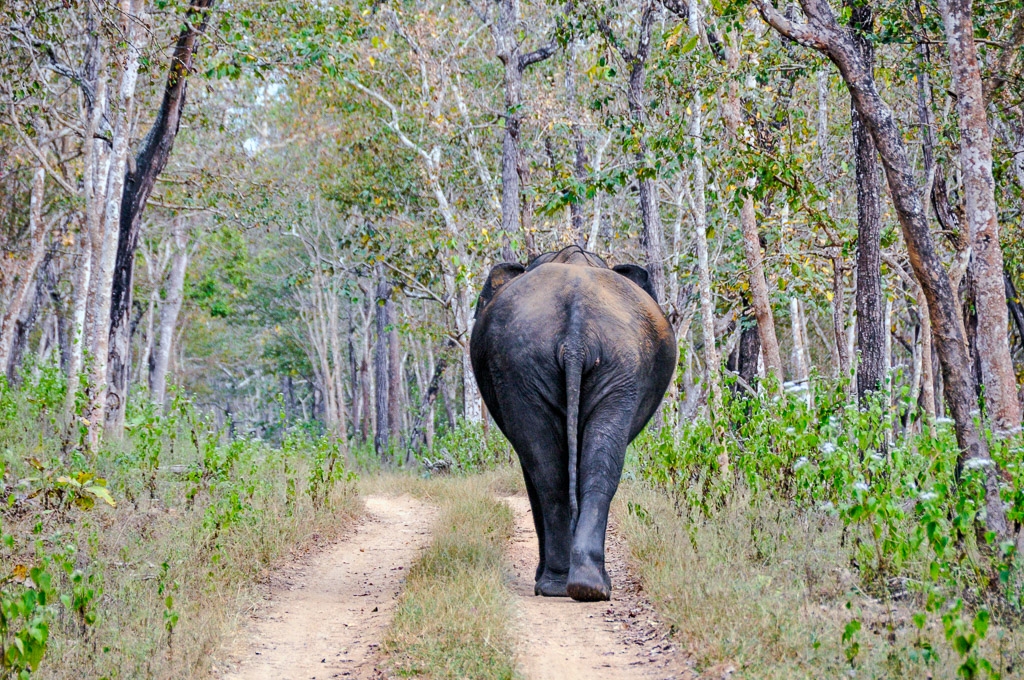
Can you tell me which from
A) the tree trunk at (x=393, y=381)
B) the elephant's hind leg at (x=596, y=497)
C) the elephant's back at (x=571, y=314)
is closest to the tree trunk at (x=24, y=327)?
the tree trunk at (x=393, y=381)

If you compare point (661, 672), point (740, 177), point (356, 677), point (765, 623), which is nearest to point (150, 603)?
point (356, 677)

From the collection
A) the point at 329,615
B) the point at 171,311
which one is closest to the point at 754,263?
the point at 329,615

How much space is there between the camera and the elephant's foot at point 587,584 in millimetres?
5625

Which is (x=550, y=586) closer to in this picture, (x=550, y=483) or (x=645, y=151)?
(x=550, y=483)

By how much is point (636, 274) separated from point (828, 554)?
8.53 feet

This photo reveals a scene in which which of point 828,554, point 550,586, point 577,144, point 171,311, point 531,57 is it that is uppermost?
point 531,57

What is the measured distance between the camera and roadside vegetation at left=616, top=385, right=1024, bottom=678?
4375 millimetres

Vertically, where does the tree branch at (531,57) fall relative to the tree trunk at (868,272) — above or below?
above

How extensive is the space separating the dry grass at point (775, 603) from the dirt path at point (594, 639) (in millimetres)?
148

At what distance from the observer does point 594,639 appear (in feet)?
18.9

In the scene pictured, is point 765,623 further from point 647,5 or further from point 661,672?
point 647,5

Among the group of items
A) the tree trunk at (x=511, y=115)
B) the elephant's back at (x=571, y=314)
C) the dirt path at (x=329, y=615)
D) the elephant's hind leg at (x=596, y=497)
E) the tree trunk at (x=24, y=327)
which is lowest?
the dirt path at (x=329, y=615)

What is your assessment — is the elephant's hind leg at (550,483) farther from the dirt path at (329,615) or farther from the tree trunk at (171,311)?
the tree trunk at (171,311)

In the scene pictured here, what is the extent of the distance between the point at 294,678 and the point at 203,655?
1.63 ft
